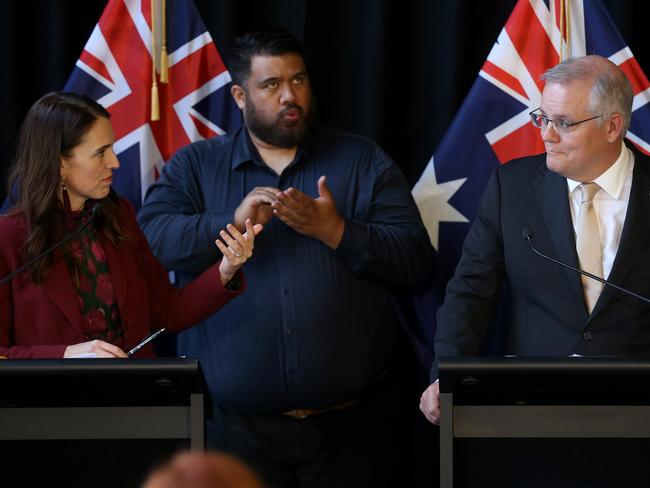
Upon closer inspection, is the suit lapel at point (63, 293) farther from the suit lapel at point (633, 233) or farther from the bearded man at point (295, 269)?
the suit lapel at point (633, 233)

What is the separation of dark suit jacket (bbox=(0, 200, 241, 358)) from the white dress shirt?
3.51 ft

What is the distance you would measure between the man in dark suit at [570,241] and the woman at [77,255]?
0.72 m

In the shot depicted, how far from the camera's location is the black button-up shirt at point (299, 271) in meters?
3.65

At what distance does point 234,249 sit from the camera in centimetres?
325

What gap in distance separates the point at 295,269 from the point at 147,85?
102cm

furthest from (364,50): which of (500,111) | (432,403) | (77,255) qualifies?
(432,403)

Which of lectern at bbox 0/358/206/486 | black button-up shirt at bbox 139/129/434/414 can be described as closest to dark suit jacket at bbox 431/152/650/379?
black button-up shirt at bbox 139/129/434/414

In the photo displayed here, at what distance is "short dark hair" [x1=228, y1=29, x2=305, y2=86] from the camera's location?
3.83 m

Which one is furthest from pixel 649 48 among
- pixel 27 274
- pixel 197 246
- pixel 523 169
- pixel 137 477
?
pixel 137 477

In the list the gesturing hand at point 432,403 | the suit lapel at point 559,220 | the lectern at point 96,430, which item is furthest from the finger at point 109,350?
the suit lapel at point 559,220

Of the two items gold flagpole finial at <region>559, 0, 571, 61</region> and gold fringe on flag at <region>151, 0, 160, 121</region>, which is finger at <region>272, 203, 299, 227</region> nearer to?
gold fringe on flag at <region>151, 0, 160, 121</region>

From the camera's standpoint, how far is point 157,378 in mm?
2273

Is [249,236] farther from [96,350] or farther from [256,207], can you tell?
[96,350]

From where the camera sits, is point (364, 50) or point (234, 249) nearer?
point (234, 249)
